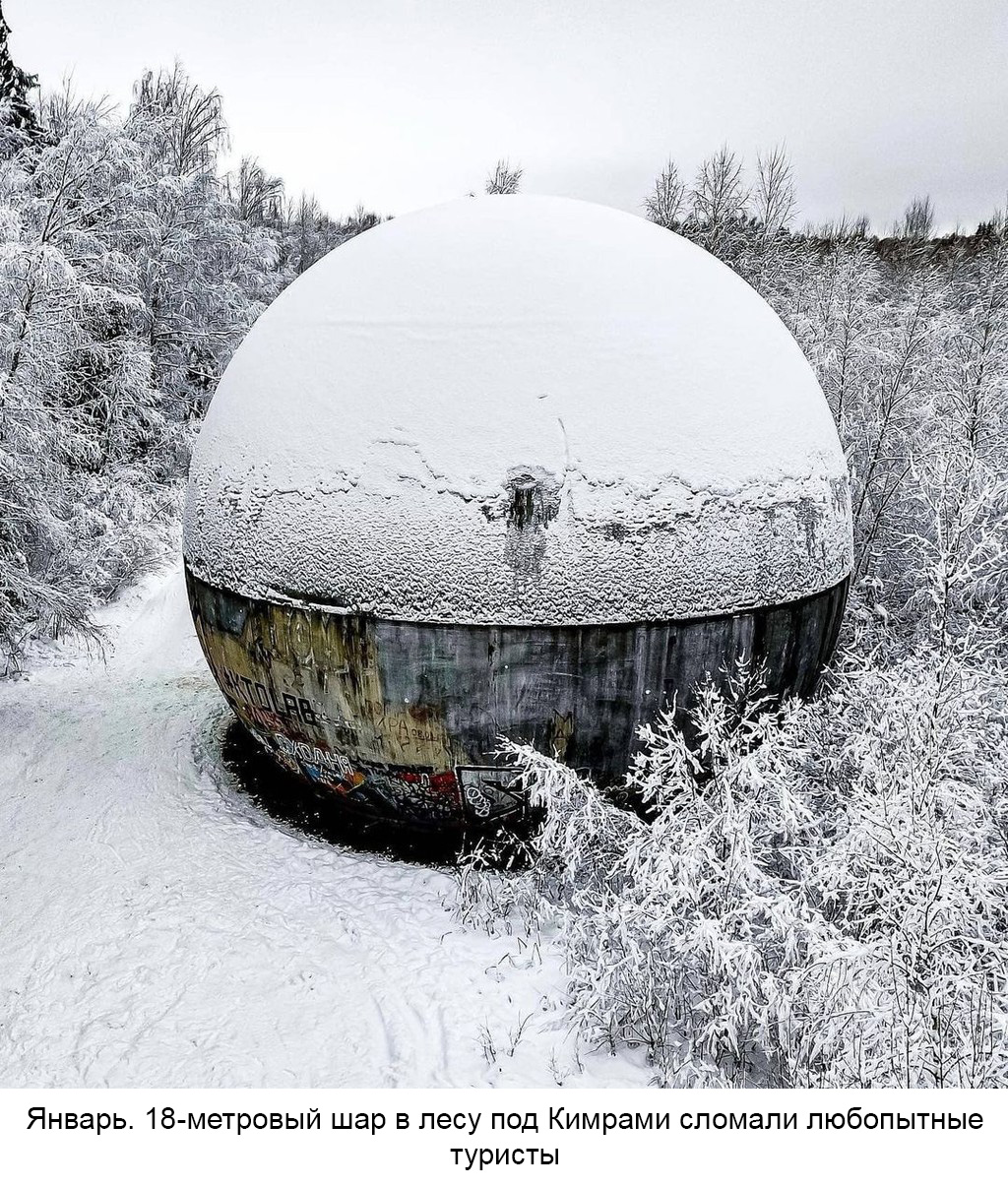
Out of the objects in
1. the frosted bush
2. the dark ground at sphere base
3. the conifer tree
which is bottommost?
the dark ground at sphere base

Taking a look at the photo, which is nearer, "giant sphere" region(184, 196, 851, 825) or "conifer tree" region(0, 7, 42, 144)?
"giant sphere" region(184, 196, 851, 825)

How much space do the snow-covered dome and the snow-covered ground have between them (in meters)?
1.83

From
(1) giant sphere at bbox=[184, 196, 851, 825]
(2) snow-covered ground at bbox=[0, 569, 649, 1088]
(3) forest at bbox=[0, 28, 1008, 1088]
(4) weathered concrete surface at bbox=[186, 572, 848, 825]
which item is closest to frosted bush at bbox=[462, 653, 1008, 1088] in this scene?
(3) forest at bbox=[0, 28, 1008, 1088]

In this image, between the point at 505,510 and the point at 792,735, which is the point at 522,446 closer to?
the point at 505,510

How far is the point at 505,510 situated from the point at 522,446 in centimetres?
A: 38

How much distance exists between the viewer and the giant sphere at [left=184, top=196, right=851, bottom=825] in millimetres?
4664

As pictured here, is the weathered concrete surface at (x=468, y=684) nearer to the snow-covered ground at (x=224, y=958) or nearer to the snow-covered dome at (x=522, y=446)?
the snow-covered dome at (x=522, y=446)

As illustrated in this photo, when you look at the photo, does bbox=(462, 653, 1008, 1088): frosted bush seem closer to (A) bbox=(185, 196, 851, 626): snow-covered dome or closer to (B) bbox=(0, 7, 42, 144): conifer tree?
(A) bbox=(185, 196, 851, 626): snow-covered dome

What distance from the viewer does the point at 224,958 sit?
457 cm

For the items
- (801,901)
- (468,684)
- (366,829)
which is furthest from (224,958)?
(801,901)

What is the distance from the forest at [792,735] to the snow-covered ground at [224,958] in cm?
37

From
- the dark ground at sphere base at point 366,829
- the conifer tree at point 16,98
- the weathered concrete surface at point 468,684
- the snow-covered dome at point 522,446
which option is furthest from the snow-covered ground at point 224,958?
the conifer tree at point 16,98

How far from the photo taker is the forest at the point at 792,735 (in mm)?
3508
